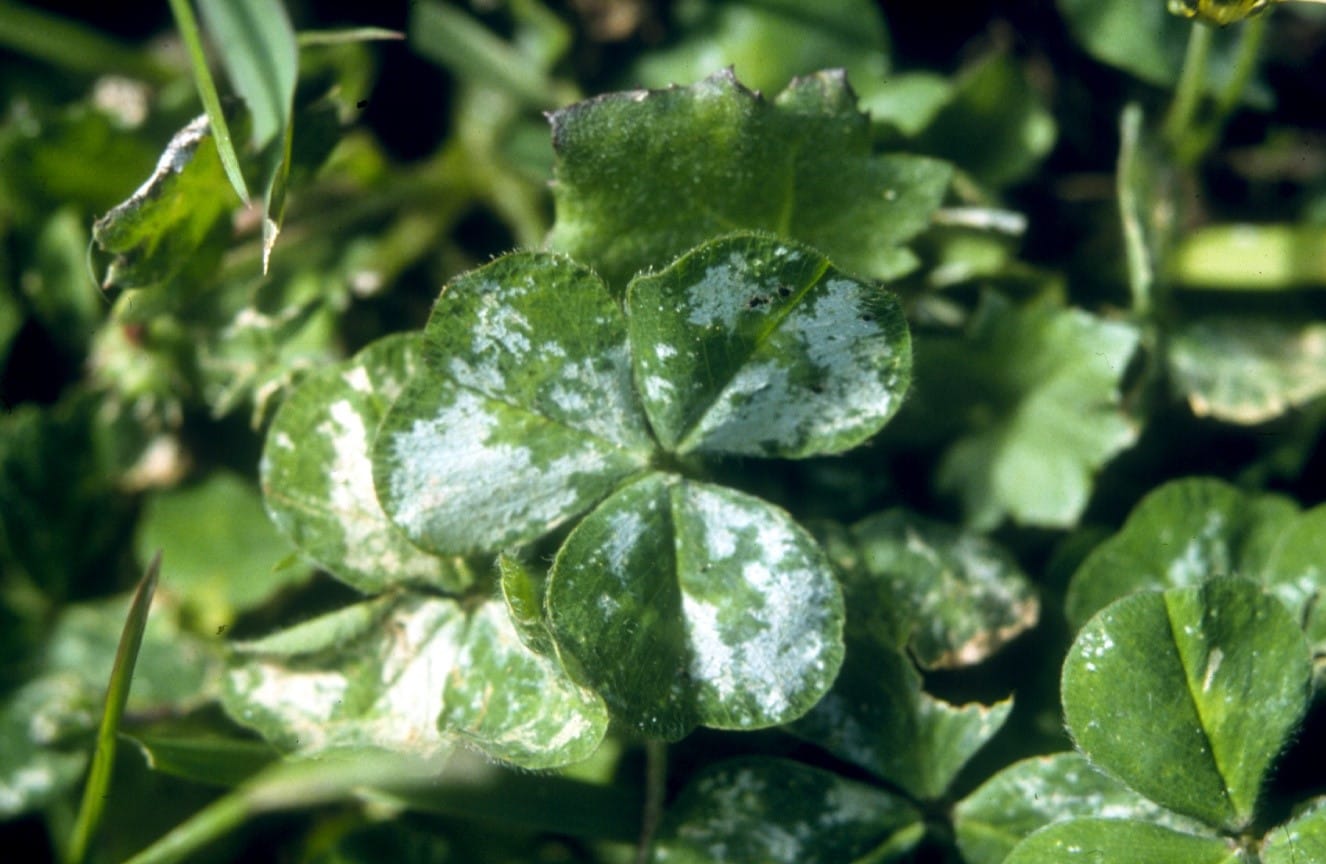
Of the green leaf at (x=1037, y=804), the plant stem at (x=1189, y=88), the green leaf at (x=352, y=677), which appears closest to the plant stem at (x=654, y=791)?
the green leaf at (x=352, y=677)

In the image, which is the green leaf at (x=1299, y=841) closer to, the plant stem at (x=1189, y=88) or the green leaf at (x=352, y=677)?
the green leaf at (x=352, y=677)

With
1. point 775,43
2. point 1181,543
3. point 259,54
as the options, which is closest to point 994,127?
point 775,43

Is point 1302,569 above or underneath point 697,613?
underneath

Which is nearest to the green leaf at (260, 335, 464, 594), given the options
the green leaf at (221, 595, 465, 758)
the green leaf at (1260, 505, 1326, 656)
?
the green leaf at (221, 595, 465, 758)

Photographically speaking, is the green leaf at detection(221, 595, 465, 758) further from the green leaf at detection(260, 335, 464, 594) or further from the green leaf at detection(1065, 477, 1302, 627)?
the green leaf at detection(1065, 477, 1302, 627)

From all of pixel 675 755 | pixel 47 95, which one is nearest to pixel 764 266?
pixel 675 755

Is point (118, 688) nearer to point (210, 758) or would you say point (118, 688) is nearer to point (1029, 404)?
point (210, 758)
